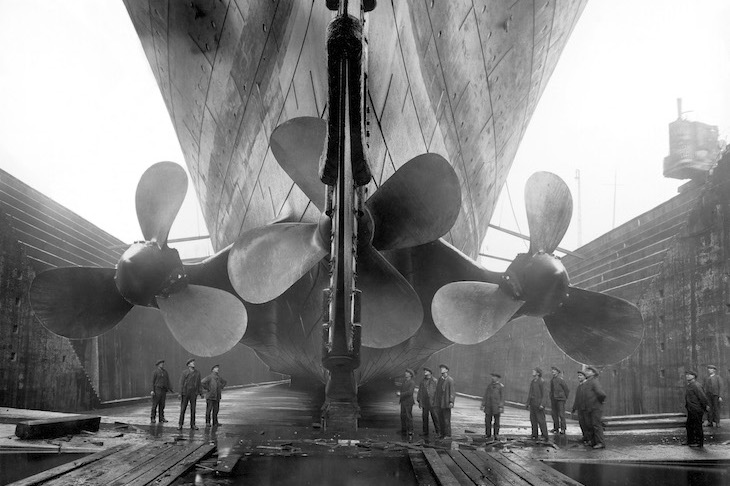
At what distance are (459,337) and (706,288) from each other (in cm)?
674

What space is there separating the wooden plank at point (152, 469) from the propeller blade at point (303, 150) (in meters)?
2.67

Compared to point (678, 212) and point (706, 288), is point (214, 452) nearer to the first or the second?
point (706, 288)

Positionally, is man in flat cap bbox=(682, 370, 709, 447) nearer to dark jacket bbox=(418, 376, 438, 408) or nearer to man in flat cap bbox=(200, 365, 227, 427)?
dark jacket bbox=(418, 376, 438, 408)

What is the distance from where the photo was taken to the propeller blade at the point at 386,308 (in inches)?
215

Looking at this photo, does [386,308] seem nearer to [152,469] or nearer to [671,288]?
[152,469]

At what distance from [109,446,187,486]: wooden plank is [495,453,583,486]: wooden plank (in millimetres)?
3289

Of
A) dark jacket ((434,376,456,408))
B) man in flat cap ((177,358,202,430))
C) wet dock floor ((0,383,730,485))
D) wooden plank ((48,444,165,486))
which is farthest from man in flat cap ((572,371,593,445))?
man in flat cap ((177,358,202,430))

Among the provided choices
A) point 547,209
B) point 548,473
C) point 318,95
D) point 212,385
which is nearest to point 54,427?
point 212,385

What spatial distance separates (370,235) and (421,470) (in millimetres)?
2344

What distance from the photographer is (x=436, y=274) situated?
639 centimetres

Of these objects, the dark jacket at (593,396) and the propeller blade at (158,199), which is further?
the dark jacket at (593,396)

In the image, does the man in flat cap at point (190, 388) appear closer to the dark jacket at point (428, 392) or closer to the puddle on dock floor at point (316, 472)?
the puddle on dock floor at point (316, 472)

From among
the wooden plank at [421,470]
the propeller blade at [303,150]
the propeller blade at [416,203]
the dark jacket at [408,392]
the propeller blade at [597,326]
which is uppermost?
the propeller blade at [303,150]

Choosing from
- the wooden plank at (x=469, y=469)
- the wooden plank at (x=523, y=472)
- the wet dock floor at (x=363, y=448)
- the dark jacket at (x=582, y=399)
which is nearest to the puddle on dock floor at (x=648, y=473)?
the wet dock floor at (x=363, y=448)
